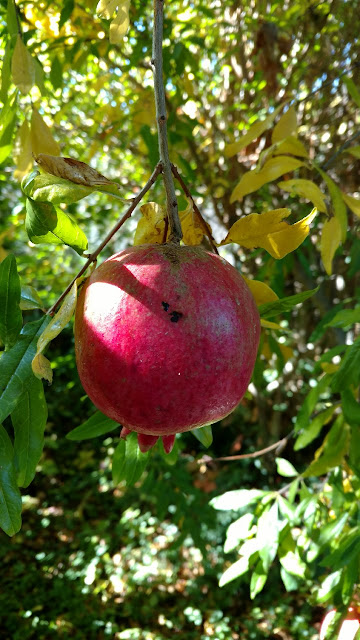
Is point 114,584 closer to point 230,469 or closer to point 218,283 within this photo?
point 230,469

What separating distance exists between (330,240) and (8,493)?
72 centimetres

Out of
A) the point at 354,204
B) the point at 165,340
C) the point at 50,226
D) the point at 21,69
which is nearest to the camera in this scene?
the point at 165,340

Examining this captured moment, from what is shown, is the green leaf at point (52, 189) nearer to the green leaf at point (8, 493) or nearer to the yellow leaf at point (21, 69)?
the green leaf at point (8, 493)

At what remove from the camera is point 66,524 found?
3.57 metres

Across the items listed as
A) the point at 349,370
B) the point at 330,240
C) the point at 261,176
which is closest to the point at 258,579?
the point at 349,370

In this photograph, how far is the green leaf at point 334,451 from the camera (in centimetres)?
118

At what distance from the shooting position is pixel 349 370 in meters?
0.98

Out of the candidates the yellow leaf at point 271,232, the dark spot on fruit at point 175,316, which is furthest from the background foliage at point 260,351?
the dark spot on fruit at point 175,316

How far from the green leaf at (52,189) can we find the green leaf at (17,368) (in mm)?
162

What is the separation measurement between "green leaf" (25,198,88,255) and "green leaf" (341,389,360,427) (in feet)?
2.00

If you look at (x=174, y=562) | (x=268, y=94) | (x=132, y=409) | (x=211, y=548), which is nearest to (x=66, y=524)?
(x=174, y=562)

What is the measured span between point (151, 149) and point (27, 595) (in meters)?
2.79

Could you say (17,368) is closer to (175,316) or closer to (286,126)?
(175,316)

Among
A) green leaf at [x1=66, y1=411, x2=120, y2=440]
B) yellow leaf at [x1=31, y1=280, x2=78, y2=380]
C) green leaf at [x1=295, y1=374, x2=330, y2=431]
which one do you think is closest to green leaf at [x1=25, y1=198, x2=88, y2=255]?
yellow leaf at [x1=31, y1=280, x2=78, y2=380]
